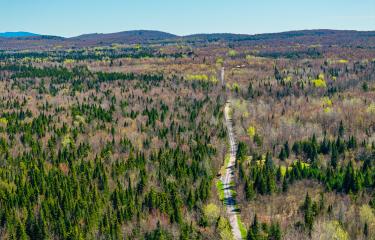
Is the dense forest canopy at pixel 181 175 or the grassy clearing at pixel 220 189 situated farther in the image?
the grassy clearing at pixel 220 189

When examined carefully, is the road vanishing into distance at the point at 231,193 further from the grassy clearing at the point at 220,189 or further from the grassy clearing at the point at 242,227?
the grassy clearing at the point at 220,189

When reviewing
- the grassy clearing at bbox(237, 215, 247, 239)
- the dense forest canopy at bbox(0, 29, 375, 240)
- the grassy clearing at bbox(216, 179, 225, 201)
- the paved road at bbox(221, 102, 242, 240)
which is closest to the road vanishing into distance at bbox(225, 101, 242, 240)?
the paved road at bbox(221, 102, 242, 240)

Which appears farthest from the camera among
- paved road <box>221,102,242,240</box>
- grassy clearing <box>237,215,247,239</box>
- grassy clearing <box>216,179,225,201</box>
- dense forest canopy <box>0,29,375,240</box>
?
grassy clearing <box>216,179,225,201</box>

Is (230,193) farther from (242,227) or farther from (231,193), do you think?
(242,227)


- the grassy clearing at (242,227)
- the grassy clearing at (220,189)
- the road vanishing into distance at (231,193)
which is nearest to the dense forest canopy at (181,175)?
the grassy clearing at (242,227)

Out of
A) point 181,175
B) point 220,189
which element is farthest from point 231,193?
point 181,175

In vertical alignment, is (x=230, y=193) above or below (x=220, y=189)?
below

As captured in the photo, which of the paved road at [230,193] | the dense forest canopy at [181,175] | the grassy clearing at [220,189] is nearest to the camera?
the dense forest canopy at [181,175]

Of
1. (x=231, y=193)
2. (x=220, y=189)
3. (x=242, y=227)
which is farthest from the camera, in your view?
(x=220, y=189)

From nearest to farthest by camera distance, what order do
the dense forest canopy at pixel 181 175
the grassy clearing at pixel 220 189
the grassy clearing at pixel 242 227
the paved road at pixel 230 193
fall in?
the grassy clearing at pixel 242 227 < the dense forest canopy at pixel 181 175 < the paved road at pixel 230 193 < the grassy clearing at pixel 220 189

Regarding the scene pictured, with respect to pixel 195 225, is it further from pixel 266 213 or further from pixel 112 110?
pixel 112 110

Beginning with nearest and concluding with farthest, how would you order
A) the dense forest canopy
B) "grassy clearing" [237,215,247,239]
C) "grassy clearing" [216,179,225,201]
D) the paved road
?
"grassy clearing" [237,215,247,239], the dense forest canopy, the paved road, "grassy clearing" [216,179,225,201]

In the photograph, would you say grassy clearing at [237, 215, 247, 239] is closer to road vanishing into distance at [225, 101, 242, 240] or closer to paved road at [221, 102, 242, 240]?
road vanishing into distance at [225, 101, 242, 240]
